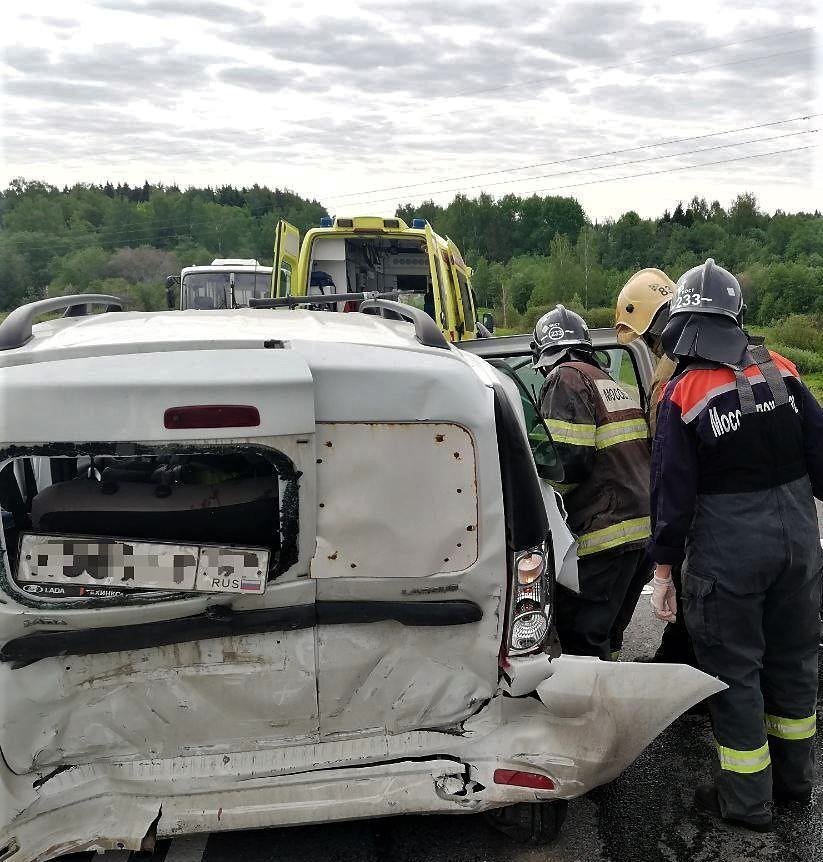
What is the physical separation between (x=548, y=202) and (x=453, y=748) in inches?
3014

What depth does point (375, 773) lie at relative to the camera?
2.74 meters

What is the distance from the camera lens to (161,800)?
2664 millimetres

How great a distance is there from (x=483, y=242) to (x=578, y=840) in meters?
74.1

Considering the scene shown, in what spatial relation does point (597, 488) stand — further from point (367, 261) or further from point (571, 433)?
point (367, 261)

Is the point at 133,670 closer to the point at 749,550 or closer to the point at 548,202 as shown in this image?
the point at 749,550

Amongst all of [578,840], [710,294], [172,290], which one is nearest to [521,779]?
[578,840]

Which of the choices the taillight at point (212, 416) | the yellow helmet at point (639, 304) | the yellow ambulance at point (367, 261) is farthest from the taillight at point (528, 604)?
the yellow ambulance at point (367, 261)

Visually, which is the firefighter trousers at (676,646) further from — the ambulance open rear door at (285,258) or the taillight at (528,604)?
the ambulance open rear door at (285,258)

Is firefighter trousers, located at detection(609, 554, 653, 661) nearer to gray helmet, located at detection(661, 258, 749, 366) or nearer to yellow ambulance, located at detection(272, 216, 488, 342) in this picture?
gray helmet, located at detection(661, 258, 749, 366)

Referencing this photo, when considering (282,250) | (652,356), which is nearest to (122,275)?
(282,250)

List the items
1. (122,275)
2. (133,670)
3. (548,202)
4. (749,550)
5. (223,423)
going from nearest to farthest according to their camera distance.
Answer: (223,423) → (133,670) → (749,550) → (122,275) → (548,202)

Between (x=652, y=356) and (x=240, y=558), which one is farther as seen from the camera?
(x=652, y=356)

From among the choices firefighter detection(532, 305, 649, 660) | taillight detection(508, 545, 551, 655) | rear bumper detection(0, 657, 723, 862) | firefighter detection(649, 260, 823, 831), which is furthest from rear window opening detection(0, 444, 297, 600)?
firefighter detection(532, 305, 649, 660)

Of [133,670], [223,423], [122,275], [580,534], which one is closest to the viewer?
[223,423]
